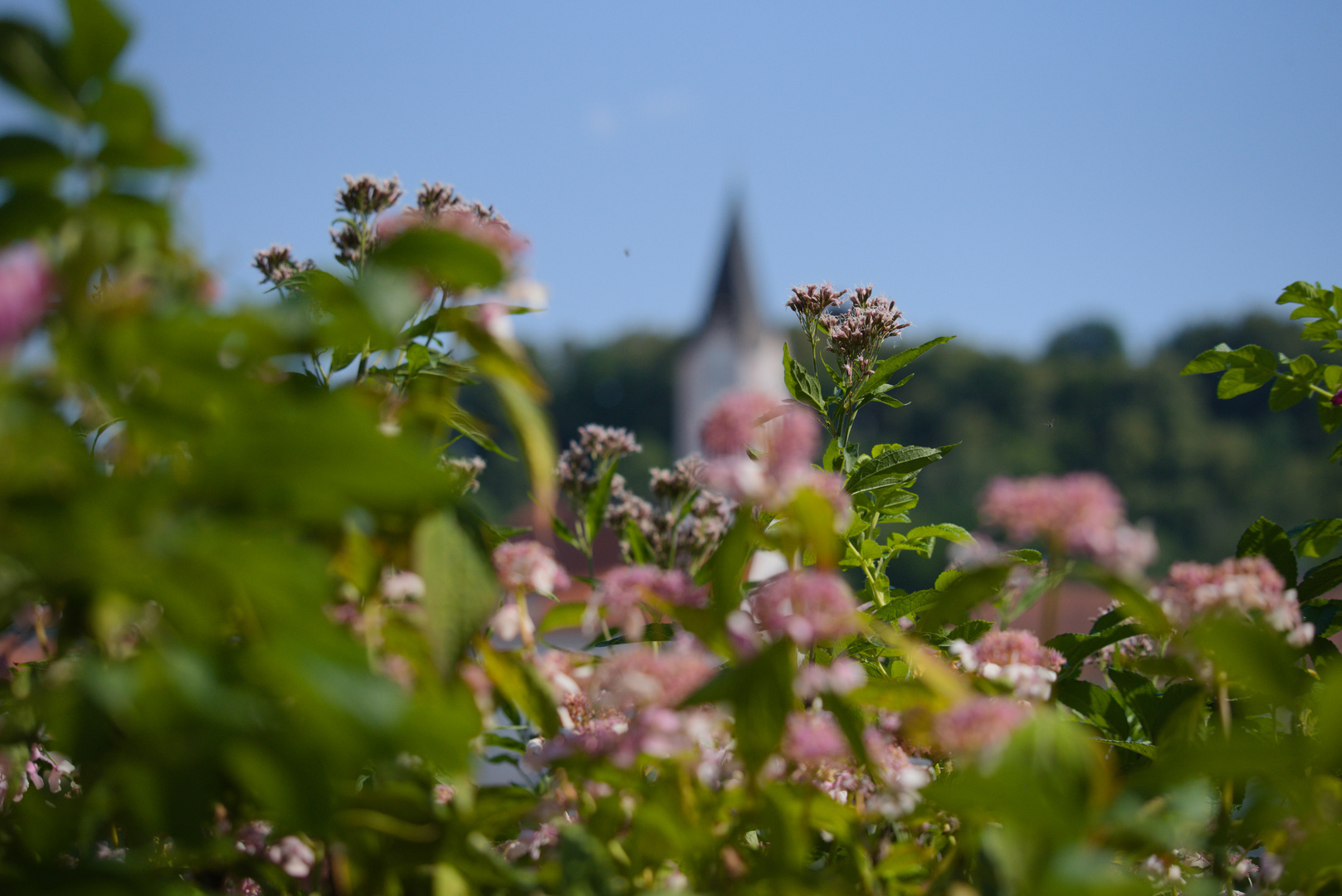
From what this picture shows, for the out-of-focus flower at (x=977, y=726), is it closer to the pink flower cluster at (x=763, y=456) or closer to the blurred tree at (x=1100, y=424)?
the pink flower cluster at (x=763, y=456)

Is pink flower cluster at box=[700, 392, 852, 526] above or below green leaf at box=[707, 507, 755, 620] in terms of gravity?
above

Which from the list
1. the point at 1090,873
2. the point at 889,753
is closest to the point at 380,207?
the point at 889,753

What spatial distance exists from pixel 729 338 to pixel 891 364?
49.0 metres

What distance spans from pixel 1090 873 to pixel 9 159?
2.26 feet

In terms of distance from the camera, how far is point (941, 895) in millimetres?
663

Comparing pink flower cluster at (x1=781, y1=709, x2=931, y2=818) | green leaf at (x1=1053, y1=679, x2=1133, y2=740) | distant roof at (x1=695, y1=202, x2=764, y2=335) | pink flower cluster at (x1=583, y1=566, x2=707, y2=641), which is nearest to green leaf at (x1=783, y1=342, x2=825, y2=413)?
green leaf at (x1=1053, y1=679, x2=1133, y2=740)

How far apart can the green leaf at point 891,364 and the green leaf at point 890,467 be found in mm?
126

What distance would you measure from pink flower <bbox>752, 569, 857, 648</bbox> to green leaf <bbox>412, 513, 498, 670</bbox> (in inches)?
7.8

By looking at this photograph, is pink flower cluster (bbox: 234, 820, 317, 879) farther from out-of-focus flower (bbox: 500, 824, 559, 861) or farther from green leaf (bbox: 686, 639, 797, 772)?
green leaf (bbox: 686, 639, 797, 772)

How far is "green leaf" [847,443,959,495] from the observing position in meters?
1.32

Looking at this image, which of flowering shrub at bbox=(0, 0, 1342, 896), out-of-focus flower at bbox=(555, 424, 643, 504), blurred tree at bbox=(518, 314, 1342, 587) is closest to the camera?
flowering shrub at bbox=(0, 0, 1342, 896)

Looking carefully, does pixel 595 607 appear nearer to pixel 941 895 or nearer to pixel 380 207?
pixel 941 895

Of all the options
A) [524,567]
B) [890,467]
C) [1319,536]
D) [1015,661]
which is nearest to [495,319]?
[524,567]

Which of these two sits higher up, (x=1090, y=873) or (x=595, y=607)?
(x=595, y=607)
